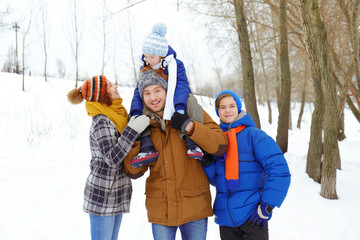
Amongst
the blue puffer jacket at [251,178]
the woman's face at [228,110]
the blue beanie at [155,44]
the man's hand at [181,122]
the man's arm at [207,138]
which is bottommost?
the blue puffer jacket at [251,178]

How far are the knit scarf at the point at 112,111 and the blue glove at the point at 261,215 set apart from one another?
122 centimetres

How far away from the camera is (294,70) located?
15898mm

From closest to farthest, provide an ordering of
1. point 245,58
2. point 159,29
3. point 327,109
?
point 159,29, point 327,109, point 245,58

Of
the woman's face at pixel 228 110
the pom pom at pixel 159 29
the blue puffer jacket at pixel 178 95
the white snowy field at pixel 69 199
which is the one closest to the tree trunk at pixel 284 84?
the white snowy field at pixel 69 199

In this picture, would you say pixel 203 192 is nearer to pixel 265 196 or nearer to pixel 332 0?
pixel 265 196

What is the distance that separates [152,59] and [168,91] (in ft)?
1.16

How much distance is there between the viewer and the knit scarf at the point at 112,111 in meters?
1.82

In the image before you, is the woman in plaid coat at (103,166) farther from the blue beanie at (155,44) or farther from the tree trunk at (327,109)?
the tree trunk at (327,109)

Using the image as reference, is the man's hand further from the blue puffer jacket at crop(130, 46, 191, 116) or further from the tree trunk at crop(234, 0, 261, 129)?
the tree trunk at crop(234, 0, 261, 129)

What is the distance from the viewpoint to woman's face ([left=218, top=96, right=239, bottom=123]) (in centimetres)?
198

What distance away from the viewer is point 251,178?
70.1 inches

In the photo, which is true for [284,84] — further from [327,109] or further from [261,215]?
[261,215]

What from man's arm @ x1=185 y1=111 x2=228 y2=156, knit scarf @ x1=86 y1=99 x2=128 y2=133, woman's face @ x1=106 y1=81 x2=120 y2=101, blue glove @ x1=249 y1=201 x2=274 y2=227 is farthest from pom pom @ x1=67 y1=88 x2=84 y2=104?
blue glove @ x1=249 y1=201 x2=274 y2=227

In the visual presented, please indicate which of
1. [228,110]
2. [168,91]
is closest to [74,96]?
[168,91]
